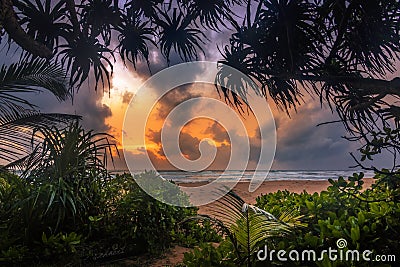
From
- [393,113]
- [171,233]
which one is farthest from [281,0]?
[171,233]

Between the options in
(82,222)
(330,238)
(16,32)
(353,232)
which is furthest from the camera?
(82,222)

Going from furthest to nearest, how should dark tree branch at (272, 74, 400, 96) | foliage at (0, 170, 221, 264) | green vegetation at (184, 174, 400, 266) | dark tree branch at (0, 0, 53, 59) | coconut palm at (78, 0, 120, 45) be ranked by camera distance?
coconut palm at (78, 0, 120, 45)
foliage at (0, 170, 221, 264)
dark tree branch at (0, 0, 53, 59)
dark tree branch at (272, 74, 400, 96)
green vegetation at (184, 174, 400, 266)

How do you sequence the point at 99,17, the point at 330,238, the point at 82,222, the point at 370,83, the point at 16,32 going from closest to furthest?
the point at 330,238 → the point at 370,83 → the point at 16,32 → the point at 99,17 → the point at 82,222

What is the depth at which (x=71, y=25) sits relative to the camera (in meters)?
4.33

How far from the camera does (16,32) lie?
383cm

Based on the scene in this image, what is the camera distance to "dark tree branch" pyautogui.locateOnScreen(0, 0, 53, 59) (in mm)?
3718

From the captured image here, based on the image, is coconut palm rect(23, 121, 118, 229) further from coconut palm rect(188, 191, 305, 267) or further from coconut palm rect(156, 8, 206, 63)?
coconut palm rect(188, 191, 305, 267)

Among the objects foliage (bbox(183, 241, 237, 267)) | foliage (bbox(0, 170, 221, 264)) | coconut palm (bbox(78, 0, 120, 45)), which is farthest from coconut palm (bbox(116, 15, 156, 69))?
foliage (bbox(183, 241, 237, 267))

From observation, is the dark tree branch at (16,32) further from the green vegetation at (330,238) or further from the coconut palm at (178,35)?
the green vegetation at (330,238)

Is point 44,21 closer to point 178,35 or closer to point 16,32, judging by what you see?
point 16,32

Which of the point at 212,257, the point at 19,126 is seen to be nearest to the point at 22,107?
the point at 19,126

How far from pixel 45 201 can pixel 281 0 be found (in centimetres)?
343

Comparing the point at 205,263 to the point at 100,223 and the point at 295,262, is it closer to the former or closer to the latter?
the point at 295,262

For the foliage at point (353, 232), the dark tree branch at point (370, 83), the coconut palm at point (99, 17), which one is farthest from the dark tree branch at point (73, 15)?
the foliage at point (353, 232)
